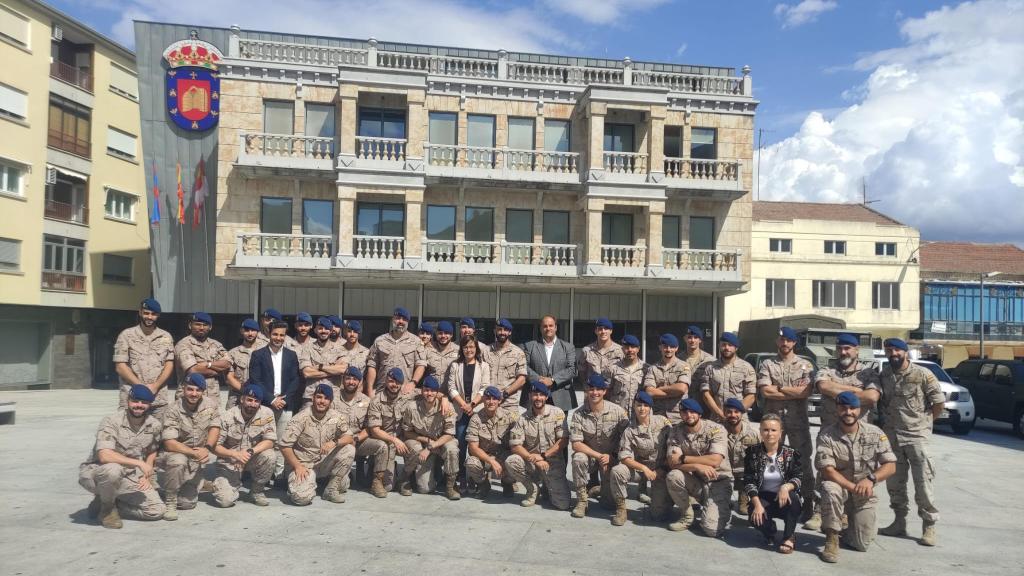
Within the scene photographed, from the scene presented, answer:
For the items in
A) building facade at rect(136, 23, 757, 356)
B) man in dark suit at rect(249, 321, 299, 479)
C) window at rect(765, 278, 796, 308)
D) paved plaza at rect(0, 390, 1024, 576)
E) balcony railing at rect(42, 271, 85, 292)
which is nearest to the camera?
paved plaza at rect(0, 390, 1024, 576)

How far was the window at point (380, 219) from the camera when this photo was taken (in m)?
22.8

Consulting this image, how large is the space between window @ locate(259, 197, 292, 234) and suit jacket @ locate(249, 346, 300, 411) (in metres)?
14.8

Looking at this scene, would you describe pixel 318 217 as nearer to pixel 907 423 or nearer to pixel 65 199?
pixel 65 199

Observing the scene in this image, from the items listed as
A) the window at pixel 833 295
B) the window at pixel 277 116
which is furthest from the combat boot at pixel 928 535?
the window at pixel 833 295

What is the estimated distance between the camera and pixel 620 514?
7.42 metres

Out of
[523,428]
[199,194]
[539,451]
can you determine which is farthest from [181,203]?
[539,451]

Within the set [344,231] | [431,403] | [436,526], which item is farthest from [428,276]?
[436,526]

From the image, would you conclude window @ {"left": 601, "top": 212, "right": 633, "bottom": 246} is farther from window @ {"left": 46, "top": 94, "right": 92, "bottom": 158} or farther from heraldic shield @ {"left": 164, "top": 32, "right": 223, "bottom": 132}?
window @ {"left": 46, "top": 94, "right": 92, "bottom": 158}

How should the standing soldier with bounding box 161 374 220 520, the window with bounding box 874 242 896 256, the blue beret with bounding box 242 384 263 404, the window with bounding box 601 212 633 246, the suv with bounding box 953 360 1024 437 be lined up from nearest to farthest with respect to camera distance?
the standing soldier with bounding box 161 374 220 520
the blue beret with bounding box 242 384 263 404
the suv with bounding box 953 360 1024 437
the window with bounding box 601 212 633 246
the window with bounding box 874 242 896 256

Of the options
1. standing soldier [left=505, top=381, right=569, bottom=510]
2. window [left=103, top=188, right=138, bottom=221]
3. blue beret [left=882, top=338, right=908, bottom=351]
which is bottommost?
standing soldier [left=505, top=381, right=569, bottom=510]

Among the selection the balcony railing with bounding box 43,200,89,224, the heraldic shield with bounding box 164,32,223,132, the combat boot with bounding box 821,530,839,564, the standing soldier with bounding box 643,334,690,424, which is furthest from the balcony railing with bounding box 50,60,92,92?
the combat boot with bounding box 821,530,839,564

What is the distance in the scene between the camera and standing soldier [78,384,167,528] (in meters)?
6.84

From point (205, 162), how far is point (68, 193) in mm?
7963

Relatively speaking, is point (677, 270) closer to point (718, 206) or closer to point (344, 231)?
point (718, 206)
